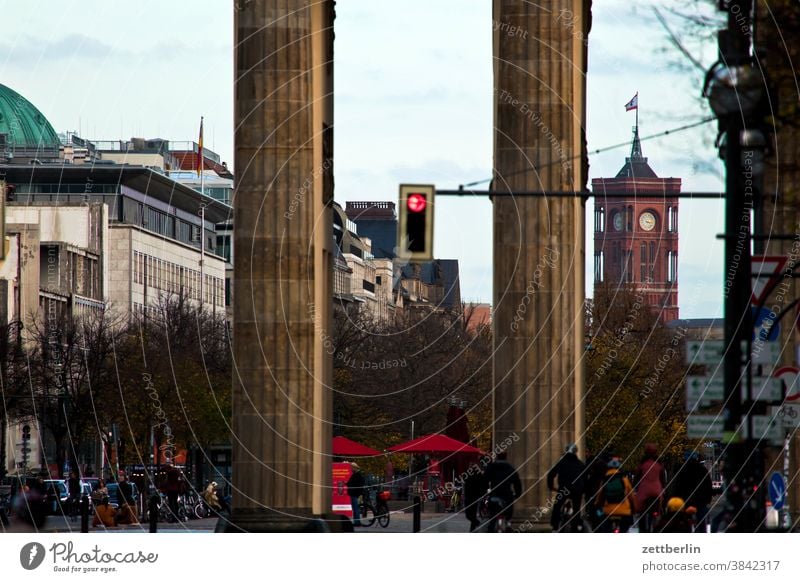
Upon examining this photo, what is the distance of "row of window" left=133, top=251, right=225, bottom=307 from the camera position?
146500mm

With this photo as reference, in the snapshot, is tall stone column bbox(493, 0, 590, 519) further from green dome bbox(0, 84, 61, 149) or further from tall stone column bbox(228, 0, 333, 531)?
green dome bbox(0, 84, 61, 149)

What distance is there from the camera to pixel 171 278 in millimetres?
153250

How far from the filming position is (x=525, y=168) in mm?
36969

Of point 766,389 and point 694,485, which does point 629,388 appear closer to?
point 694,485

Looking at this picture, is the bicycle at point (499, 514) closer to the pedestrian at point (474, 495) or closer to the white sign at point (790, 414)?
the pedestrian at point (474, 495)

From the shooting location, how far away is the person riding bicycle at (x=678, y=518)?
105ft

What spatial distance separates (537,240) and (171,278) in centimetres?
11730

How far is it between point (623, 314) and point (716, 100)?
6987cm

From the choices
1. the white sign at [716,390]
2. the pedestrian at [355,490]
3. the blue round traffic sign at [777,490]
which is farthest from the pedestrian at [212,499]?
the white sign at [716,390]

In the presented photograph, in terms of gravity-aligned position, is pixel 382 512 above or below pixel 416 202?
below

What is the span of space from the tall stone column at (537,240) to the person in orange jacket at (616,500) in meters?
3.40

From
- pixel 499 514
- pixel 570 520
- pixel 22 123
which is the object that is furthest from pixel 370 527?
pixel 22 123
